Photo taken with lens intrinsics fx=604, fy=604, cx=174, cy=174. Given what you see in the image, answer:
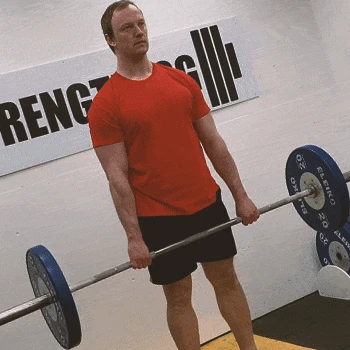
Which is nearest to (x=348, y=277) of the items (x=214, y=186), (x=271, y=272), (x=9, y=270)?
(x=271, y=272)

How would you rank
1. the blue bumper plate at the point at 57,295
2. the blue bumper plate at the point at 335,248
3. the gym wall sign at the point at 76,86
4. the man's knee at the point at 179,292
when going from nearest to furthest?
the blue bumper plate at the point at 57,295
the man's knee at the point at 179,292
the gym wall sign at the point at 76,86
the blue bumper plate at the point at 335,248

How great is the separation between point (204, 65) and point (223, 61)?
98 millimetres

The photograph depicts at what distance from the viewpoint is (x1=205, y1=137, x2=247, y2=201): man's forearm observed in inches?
75.5

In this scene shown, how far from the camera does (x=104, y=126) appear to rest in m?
1.75

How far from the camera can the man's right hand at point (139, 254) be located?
1.74 meters

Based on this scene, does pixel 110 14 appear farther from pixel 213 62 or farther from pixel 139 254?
pixel 213 62

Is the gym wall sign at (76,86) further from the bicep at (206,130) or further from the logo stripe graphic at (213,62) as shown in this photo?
the bicep at (206,130)

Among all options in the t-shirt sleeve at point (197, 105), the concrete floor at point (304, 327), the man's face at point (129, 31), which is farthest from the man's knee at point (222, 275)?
the man's face at point (129, 31)

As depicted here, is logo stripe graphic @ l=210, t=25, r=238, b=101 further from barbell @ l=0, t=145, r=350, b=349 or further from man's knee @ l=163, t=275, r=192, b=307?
man's knee @ l=163, t=275, r=192, b=307

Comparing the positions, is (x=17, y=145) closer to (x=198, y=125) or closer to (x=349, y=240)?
(x=198, y=125)

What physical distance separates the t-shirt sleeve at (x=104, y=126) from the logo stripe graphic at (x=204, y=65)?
0.95 metres

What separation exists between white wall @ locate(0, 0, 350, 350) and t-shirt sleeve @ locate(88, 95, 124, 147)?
65cm

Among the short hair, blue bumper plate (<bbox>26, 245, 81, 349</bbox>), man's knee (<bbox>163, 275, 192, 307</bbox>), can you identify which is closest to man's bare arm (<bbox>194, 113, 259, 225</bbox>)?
man's knee (<bbox>163, 275, 192, 307</bbox>)

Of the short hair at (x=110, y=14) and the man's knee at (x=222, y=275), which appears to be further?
the man's knee at (x=222, y=275)
